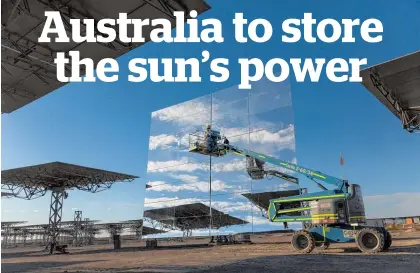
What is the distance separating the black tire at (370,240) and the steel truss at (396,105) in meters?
4.98

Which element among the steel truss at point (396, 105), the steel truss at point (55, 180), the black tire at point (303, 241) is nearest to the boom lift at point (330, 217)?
the black tire at point (303, 241)

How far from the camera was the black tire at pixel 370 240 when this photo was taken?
1477cm

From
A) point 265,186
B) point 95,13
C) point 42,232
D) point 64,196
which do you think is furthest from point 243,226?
point 42,232

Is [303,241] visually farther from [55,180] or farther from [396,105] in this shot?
[55,180]

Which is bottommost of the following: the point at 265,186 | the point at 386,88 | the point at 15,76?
the point at 265,186

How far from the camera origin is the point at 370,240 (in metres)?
15.2

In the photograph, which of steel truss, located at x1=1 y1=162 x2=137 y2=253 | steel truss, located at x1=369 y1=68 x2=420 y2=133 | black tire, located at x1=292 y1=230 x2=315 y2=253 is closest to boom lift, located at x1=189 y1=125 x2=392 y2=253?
black tire, located at x1=292 y1=230 x2=315 y2=253

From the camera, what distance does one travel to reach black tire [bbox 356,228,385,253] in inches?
582

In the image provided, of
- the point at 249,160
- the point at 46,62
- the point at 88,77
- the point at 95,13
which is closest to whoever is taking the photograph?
the point at 95,13

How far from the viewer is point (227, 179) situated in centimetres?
2383

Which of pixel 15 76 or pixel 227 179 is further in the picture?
pixel 227 179

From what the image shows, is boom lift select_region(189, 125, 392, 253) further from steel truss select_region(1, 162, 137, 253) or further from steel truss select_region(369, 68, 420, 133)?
steel truss select_region(1, 162, 137, 253)

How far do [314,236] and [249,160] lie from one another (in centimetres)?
Answer: 696

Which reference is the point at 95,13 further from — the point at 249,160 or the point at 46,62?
the point at 249,160
